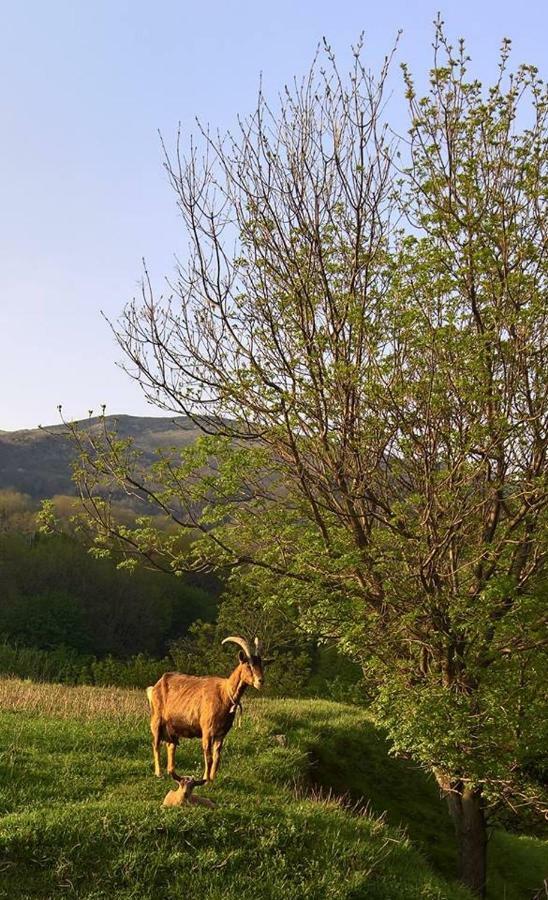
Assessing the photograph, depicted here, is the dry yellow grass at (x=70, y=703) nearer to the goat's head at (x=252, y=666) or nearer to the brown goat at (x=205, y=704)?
the brown goat at (x=205, y=704)

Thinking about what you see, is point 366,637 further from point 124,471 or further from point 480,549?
point 124,471

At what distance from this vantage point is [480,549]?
13445 mm

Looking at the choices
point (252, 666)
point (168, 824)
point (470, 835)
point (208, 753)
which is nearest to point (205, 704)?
A: point (208, 753)

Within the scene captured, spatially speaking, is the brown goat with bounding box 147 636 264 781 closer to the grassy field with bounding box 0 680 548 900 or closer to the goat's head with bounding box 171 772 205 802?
the goat's head with bounding box 171 772 205 802

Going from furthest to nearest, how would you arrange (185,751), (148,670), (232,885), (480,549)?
(148,670) < (185,751) < (480,549) < (232,885)

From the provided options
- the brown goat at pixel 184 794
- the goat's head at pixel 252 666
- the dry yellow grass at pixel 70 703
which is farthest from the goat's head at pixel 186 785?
the dry yellow grass at pixel 70 703

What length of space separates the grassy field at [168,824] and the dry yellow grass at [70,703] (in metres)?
0.07

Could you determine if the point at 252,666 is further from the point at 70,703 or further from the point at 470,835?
the point at 70,703

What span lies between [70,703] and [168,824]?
26.3 ft

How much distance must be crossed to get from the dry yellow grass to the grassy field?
68 millimetres

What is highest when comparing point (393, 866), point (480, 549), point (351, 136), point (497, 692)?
point (351, 136)

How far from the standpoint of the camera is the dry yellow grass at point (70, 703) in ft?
54.6

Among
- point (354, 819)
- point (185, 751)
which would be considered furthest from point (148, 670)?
point (354, 819)

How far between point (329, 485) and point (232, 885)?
24.4 feet
